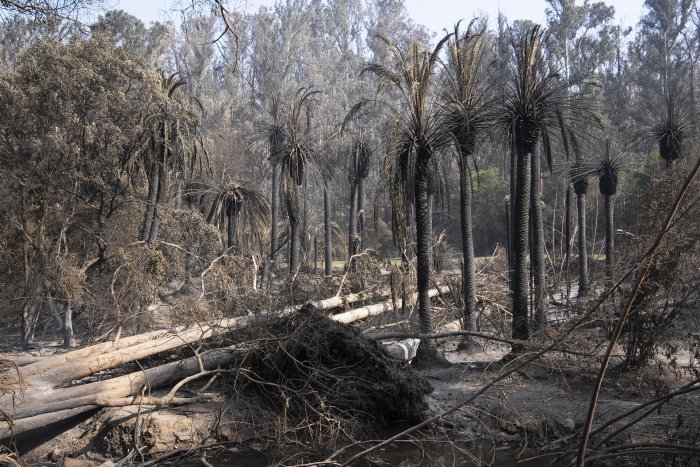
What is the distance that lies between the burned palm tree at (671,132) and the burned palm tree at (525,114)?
8.81m

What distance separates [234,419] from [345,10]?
81.8m

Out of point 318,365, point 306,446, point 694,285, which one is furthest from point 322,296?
point 694,285

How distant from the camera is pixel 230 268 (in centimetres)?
1606

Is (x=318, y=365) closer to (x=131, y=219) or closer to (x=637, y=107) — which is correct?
(x=131, y=219)

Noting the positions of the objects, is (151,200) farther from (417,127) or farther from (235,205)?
(417,127)

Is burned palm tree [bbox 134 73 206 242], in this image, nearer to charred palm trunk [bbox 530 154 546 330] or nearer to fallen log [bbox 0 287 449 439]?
fallen log [bbox 0 287 449 439]

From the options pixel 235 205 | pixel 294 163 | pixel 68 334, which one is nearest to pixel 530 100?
pixel 294 163

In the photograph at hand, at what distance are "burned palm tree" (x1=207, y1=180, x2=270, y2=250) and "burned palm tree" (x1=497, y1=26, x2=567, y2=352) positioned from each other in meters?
11.6

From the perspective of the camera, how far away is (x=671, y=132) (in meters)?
20.1

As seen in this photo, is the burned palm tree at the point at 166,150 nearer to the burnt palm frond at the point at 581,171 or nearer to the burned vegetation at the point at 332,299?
the burned vegetation at the point at 332,299

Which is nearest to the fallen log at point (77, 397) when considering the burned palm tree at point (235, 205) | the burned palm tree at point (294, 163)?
the burned palm tree at point (294, 163)

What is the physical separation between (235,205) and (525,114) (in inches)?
498

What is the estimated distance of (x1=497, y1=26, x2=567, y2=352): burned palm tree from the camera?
12141mm

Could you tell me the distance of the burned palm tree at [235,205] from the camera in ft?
73.5
